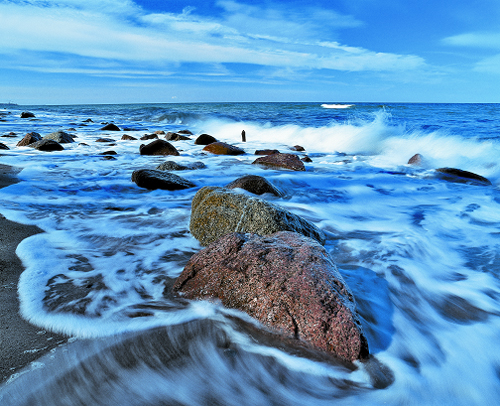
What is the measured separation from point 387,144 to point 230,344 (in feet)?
36.7

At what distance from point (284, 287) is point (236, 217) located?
3.69 ft

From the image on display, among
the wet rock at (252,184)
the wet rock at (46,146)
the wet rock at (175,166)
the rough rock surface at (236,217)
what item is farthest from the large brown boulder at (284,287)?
the wet rock at (46,146)

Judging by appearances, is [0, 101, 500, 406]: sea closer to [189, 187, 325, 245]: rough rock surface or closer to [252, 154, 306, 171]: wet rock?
[189, 187, 325, 245]: rough rock surface

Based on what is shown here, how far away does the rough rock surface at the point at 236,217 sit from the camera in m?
2.84

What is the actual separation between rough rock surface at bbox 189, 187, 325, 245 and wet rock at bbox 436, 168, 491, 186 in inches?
200

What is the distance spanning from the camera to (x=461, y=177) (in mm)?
7070

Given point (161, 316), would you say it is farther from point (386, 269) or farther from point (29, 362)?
point (386, 269)

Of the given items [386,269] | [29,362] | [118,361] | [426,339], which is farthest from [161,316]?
[386,269]

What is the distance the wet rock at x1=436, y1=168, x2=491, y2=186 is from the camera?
268 inches

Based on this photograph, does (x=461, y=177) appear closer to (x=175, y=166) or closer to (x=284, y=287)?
(x=175, y=166)

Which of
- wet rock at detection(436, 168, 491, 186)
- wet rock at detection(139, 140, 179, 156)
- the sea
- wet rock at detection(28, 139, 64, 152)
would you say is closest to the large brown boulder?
the sea

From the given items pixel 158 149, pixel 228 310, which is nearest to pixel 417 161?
pixel 158 149

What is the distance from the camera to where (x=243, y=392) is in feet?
5.04

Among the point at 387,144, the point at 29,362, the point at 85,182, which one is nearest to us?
the point at 29,362
